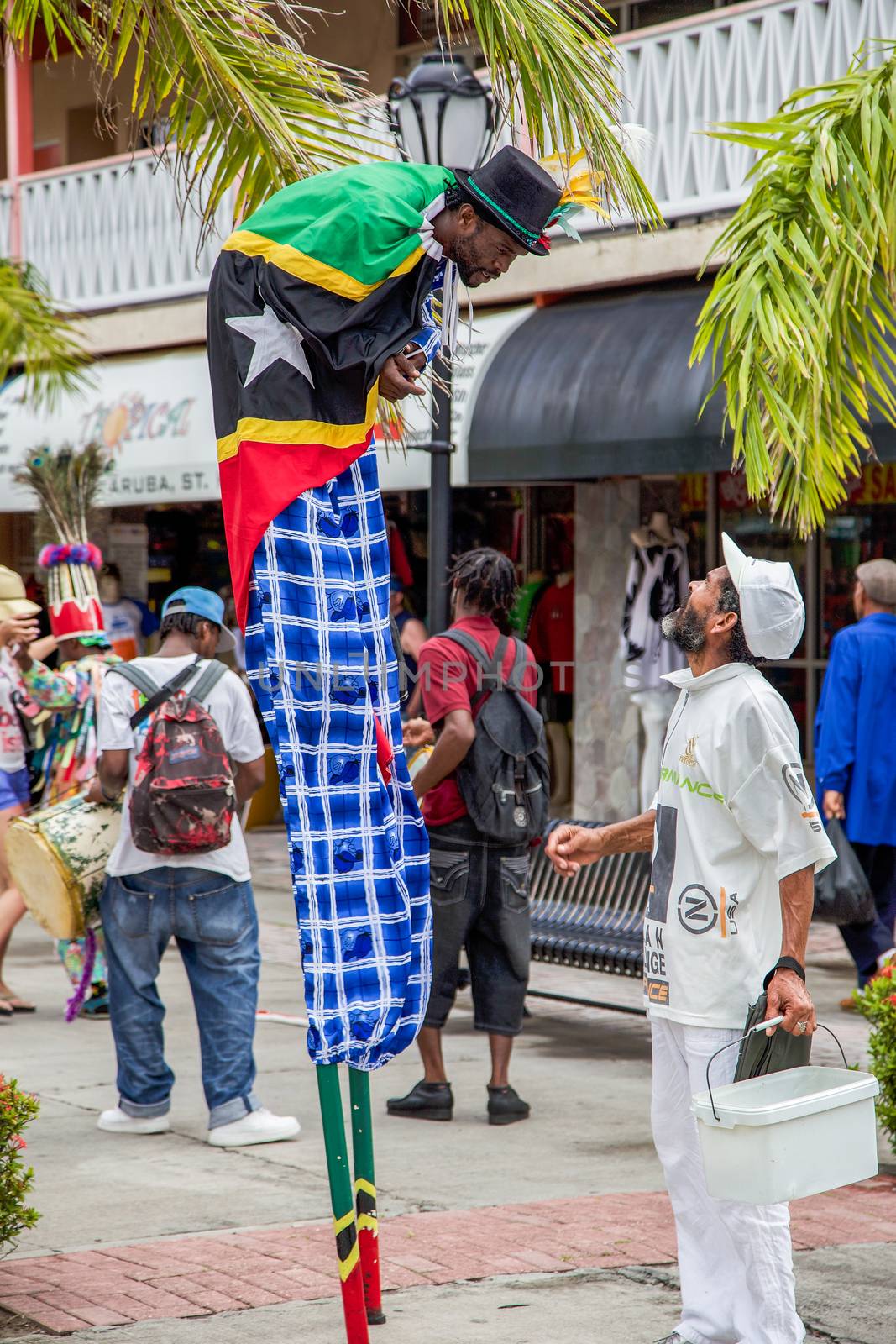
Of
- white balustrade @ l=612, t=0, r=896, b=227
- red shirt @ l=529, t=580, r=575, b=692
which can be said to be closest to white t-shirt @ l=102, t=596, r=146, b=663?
red shirt @ l=529, t=580, r=575, b=692

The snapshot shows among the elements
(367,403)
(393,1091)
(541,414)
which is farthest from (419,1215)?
(541,414)

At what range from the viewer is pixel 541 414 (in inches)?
465

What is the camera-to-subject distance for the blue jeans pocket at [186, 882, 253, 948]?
623 cm

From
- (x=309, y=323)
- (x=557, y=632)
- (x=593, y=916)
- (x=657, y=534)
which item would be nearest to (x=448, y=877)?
(x=593, y=916)

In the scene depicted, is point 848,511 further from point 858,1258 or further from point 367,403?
point 367,403

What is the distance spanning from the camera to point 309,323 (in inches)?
135

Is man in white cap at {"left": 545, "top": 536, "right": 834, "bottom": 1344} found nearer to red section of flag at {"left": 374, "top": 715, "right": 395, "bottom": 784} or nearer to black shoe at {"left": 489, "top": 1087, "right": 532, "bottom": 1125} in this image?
red section of flag at {"left": 374, "top": 715, "right": 395, "bottom": 784}

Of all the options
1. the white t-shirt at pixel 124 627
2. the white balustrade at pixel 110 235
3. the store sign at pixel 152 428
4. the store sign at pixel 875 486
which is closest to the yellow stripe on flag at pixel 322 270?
the store sign at pixel 152 428

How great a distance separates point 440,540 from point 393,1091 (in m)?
2.90

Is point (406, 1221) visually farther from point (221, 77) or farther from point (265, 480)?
point (221, 77)

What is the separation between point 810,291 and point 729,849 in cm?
286

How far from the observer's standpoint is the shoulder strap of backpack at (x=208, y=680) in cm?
629

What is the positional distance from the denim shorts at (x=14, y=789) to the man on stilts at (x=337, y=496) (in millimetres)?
5430

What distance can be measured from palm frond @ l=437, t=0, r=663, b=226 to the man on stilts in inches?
69.6
